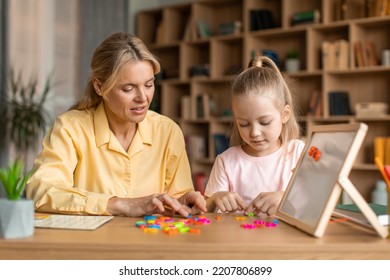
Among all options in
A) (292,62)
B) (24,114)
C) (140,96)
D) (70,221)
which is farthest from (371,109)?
(70,221)

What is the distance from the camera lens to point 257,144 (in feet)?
6.09

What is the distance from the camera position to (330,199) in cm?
117

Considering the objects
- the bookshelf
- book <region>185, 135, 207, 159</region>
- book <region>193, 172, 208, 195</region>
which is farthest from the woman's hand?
book <region>185, 135, 207, 159</region>

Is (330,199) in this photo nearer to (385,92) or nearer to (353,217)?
(353,217)

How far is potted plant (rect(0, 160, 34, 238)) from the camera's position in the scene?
1.15m

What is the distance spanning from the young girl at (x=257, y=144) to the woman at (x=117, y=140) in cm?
15

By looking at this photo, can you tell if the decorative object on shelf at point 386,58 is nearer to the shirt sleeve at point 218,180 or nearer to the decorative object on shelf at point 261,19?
the decorative object on shelf at point 261,19

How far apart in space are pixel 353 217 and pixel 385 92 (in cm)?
410

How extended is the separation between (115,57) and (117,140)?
1.02 ft

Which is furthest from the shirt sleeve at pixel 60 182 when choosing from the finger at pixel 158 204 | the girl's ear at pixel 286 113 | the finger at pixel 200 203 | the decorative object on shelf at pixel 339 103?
the decorative object on shelf at pixel 339 103

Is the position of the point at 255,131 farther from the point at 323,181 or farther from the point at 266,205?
the point at 323,181

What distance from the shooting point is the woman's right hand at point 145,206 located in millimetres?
1494

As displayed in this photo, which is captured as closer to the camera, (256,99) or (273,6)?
(256,99)
